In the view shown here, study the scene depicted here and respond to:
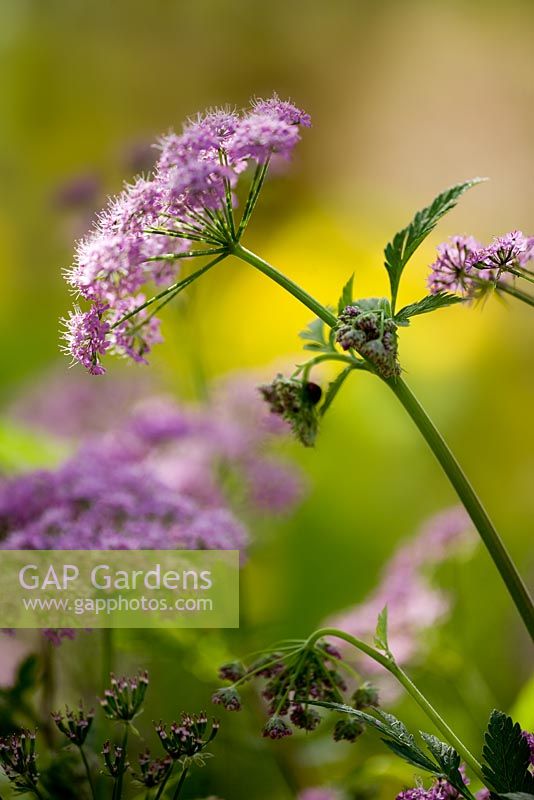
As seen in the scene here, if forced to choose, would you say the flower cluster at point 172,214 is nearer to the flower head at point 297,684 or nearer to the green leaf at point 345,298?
the green leaf at point 345,298

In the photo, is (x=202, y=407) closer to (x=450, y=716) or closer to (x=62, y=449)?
(x=62, y=449)

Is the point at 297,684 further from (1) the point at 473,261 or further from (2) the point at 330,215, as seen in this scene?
(2) the point at 330,215

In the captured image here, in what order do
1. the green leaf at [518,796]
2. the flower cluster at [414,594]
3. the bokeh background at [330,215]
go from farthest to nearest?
1. the bokeh background at [330,215]
2. the flower cluster at [414,594]
3. the green leaf at [518,796]

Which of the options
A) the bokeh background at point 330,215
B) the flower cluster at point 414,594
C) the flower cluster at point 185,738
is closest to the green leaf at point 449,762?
the flower cluster at point 185,738

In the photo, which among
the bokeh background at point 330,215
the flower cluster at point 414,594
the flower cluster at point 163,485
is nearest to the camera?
the flower cluster at point 163,485

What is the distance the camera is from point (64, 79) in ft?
8.09

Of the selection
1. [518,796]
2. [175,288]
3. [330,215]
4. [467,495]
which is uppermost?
[330,215]

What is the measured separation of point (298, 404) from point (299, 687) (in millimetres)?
153

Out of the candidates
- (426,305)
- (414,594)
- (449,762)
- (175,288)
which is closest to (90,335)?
(175,288)

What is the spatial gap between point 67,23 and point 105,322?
2.31 m

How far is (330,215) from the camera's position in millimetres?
2119

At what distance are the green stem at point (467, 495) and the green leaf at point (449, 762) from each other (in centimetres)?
7

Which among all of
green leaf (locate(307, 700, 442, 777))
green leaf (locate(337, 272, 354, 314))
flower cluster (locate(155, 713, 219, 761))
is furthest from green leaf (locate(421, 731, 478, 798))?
green leaf (locate(337, 272, 354, 314))

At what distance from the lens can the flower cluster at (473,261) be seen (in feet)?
1.50
